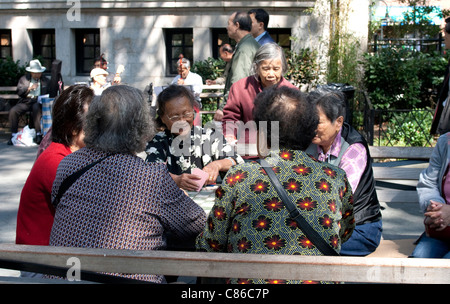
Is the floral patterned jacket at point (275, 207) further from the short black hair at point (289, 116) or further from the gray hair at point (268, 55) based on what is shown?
the gray hair at point (268, 55)

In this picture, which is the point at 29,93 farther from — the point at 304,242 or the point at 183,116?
the point at 304,242

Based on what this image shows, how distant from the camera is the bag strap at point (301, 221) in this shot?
260cm

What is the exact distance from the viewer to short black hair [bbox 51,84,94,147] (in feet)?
11.6

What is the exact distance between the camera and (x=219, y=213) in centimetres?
276

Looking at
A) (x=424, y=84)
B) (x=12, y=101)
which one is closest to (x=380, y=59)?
(x=424, y=84)

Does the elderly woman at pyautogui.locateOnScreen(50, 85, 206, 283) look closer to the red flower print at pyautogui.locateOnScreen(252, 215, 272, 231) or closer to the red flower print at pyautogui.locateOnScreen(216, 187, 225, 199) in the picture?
the red flower print at pyautogui.locateOnScreen(216, 187, 225, 199)

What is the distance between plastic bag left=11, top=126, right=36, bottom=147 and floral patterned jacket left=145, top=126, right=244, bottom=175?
8.92 metres

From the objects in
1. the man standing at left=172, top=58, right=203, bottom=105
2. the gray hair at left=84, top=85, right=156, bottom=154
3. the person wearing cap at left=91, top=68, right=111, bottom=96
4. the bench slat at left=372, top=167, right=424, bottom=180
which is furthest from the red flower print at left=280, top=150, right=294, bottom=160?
the man standing at left=172, top=58, right=203, bottom=105

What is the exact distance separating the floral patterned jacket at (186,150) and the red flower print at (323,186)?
57.8 inches

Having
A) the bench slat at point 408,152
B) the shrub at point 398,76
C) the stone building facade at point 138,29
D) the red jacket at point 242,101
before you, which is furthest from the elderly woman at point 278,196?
the stone building facade at point 138,29

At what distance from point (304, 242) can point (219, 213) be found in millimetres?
406

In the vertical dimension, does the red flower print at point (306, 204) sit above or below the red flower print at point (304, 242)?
above

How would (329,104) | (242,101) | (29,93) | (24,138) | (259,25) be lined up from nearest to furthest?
(329,104) < (242,101) < (259,25) < (24,138) < (29,93)

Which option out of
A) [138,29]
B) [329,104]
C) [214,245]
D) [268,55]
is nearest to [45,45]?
[138,29]
